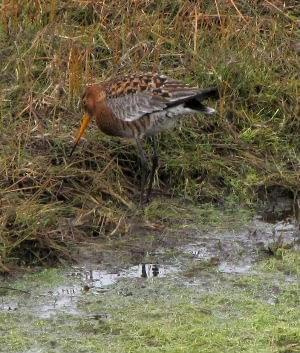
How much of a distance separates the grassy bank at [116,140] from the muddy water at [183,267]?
0.28 m

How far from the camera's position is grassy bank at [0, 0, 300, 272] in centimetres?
729

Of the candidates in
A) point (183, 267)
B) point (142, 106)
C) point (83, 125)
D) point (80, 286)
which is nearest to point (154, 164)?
point (142, 106)

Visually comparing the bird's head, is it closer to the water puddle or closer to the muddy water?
the muddy water

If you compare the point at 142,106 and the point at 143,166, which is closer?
the point at 143,166

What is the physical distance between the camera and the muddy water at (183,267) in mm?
6359

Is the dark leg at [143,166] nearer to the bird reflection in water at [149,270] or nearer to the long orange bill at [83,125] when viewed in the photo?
the long orange bill at [83,125]

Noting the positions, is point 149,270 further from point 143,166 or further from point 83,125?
point 83,125

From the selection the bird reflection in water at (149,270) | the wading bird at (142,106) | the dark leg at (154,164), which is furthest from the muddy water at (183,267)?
the wading bird at (142,106)

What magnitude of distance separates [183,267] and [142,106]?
139 centimetres

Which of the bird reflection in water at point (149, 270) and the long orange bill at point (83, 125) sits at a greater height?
the long orange bill at point (83, 125)

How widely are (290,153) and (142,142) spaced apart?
97cm

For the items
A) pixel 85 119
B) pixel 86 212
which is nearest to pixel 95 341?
pixel 86 212

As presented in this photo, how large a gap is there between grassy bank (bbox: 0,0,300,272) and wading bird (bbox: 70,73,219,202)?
15 cm

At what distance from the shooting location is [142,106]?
25.9 ft
